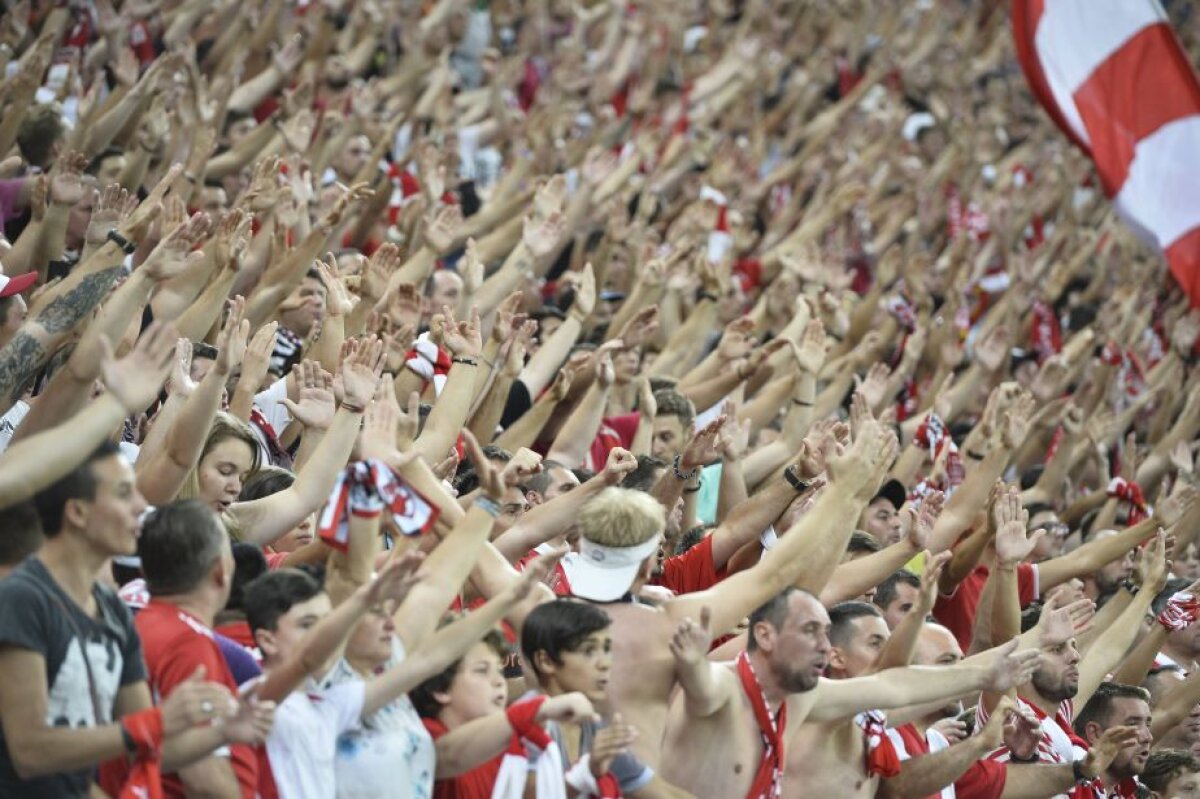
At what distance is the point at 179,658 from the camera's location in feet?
13.4

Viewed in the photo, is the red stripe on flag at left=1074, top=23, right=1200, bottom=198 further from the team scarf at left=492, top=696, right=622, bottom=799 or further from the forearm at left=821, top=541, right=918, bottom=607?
the team scarf at left=492, top=696, right=622, bottom=799

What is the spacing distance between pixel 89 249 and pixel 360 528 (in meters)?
2.72

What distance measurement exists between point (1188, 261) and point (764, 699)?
6.92m

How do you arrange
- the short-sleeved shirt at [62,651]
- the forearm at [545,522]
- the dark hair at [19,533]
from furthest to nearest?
the forearm at [545,522], the dark hair at [19,533], the short-sleeved shirt at [62,651]

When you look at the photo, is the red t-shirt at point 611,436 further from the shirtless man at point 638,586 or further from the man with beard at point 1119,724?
the shirtless man at point 638,586

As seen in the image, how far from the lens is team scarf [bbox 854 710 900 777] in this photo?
5766 mm

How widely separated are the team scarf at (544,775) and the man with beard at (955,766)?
157cm

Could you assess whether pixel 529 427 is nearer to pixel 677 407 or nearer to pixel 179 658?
pixel 677 407

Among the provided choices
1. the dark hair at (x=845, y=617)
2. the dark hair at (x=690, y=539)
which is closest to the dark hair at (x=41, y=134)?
the dark hair at (x=690, y=539)

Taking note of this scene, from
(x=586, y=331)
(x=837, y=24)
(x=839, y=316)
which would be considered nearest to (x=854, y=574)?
(x=586, y=331)

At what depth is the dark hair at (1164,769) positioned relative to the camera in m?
7.42

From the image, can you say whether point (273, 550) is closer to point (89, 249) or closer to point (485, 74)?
point (89, 249)

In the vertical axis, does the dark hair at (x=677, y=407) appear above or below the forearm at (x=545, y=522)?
below

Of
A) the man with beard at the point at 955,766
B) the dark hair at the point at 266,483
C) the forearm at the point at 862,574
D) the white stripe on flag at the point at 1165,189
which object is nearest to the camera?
the dark hair at the point at 266,483
